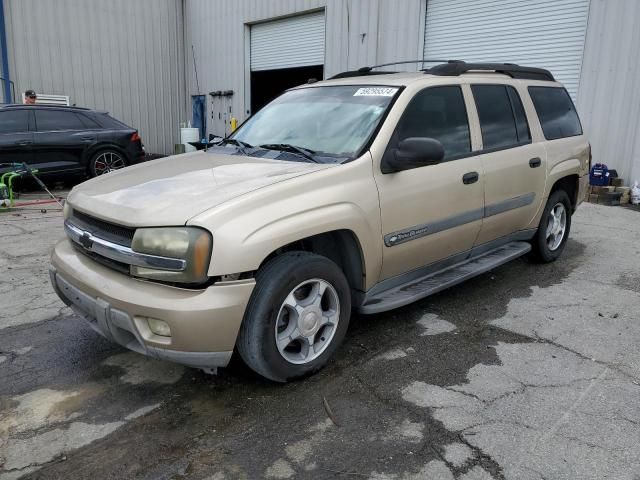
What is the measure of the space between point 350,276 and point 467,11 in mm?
9295

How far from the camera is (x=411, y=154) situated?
326cm

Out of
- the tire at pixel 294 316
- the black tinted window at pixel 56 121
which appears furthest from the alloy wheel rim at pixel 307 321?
the black tinted window at pixel 56 121

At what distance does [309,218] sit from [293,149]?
88 cm

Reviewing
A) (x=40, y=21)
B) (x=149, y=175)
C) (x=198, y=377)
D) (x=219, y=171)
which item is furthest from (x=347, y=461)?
(x=40, y=21)

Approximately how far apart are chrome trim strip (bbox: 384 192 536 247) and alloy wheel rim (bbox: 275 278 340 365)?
573 mm

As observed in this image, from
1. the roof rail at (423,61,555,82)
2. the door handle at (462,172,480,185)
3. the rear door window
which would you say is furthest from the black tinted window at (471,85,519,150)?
the door handle at (462,172,480,185)

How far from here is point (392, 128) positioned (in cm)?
345

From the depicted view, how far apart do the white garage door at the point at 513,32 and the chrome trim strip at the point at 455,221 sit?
619cm

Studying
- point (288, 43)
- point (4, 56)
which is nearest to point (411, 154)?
point (288, 43)

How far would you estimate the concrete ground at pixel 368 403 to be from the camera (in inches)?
94.8

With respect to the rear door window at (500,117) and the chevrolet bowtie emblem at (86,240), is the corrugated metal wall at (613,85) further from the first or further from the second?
the chevrolet bowtie emblem at (86,240)

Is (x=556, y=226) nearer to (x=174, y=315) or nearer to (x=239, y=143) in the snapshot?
(x=239, y=143)

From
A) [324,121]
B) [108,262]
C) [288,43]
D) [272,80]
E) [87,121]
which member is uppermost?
[288,43]

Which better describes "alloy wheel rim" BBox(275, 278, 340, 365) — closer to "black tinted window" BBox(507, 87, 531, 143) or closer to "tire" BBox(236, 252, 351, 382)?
"tire" BBox(236, 252, 351, 382)
